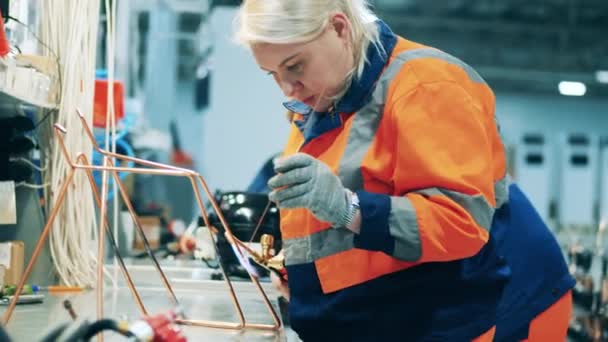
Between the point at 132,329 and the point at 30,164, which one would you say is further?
the point at 30,164

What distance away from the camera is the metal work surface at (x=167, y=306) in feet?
3.72

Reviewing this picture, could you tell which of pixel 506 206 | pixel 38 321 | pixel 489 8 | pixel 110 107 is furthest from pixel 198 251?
pixel 489 8

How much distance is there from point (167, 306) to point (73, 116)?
1.57ft

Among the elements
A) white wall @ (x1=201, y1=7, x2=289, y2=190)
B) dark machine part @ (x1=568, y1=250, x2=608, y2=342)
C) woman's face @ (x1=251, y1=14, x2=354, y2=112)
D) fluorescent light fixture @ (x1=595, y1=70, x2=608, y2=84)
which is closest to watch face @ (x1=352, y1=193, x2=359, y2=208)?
woman's face @ (x1=251, y1=14, x2=354, y2=112)

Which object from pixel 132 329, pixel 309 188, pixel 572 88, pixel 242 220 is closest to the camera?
pixel 132 329

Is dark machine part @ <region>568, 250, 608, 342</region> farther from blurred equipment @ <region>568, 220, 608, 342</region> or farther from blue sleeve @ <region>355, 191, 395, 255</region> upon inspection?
blue sleeve @ <region>355, 191, 395, 255</region>

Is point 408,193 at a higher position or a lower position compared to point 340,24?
lower

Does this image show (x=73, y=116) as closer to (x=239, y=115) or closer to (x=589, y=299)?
(x=239, y=115)

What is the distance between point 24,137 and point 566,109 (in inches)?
396

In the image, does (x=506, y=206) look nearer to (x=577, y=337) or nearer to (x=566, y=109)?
(x=577, y=337)

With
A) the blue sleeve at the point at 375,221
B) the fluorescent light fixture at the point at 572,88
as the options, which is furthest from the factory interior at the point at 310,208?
the fluorescent light fixture at the point at 572,88

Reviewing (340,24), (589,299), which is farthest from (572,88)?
(340,24)

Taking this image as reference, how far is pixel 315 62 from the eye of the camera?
3.26 feet

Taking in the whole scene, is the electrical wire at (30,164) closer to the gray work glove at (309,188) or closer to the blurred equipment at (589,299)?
the gray work glove at (309,188)
